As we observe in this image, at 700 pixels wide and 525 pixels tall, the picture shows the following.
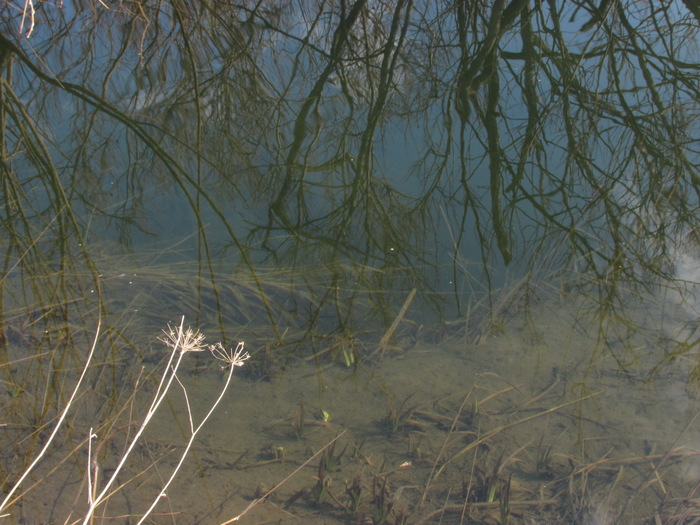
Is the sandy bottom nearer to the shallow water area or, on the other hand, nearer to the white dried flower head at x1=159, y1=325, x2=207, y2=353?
the shallow water area

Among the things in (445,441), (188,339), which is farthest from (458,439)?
(188,339)

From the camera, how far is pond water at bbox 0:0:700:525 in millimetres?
1623

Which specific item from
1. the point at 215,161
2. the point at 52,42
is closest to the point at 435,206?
the point at 215,161

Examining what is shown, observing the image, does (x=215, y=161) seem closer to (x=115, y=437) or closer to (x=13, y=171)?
(x=13, y=171)

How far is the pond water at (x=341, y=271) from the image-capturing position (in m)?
1.62

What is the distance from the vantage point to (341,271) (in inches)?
96.4

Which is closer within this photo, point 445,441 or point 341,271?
point 445,441

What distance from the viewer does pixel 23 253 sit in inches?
92.5

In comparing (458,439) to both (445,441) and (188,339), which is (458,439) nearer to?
(445,441)

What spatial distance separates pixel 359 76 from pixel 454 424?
2687 mm

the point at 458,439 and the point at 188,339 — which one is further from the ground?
the point at 188,339

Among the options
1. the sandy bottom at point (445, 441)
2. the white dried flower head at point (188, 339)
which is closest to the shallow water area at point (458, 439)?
the sandy bottom at point (445, 441)

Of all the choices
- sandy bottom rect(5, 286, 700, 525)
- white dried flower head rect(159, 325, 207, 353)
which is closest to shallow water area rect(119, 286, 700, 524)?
sandy bottom rect(5, 286, 700, 525)

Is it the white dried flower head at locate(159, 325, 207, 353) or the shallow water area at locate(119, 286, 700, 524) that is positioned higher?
the white dried flower head at locate(159, 325, 207, 353)
